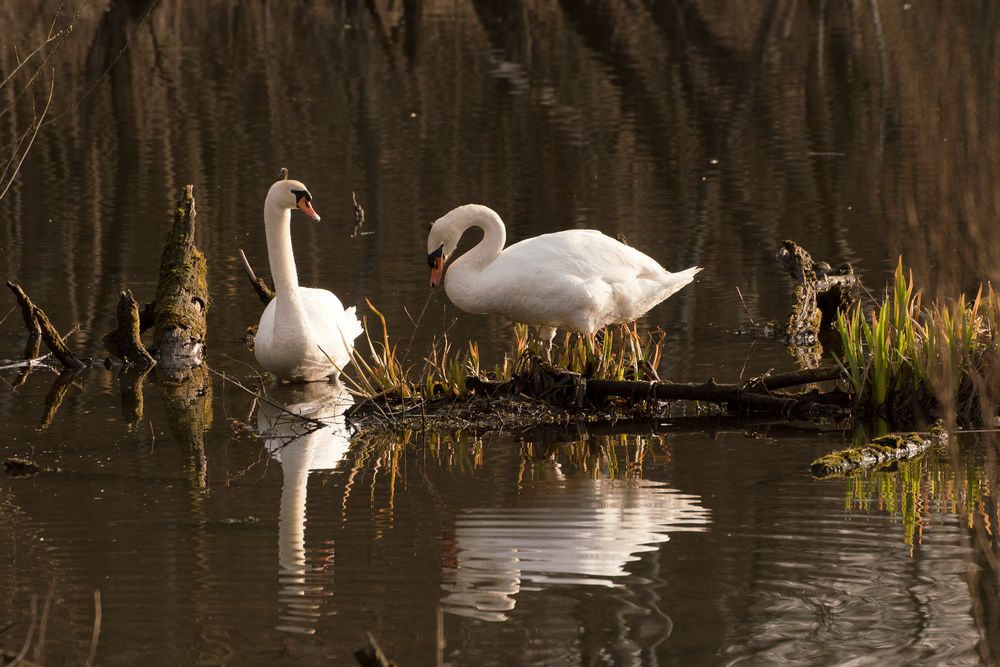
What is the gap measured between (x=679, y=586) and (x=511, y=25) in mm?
35188

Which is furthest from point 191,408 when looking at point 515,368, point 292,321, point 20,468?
point 515,368

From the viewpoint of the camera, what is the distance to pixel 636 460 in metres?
7.95

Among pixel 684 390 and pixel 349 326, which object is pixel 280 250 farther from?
pixel 684 390

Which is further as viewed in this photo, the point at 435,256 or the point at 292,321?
the point at 292,321

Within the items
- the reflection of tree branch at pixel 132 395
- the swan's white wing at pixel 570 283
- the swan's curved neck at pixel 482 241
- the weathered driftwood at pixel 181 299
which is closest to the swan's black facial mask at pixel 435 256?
the swan's curved neck at pixel 482 241

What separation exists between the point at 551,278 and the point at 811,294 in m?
3.11

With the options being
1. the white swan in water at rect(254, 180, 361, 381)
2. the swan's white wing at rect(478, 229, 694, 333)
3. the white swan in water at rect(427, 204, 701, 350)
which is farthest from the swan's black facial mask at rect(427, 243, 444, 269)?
the white swan in water at rect(254, 180, 361, 381)

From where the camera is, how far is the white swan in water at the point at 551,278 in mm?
8617

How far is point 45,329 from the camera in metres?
10.4

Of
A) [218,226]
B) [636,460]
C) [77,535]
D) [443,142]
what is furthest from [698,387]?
[443,142]

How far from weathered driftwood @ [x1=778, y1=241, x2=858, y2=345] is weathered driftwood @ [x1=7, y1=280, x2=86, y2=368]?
4.77 m

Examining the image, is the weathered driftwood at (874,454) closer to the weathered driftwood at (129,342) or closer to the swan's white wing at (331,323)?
the swan's white wing at (331,323)

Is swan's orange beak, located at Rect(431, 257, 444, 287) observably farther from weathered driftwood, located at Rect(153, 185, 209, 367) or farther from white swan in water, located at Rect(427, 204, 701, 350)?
weathered driftwood, located at Rect(153, 185, 209, 367)

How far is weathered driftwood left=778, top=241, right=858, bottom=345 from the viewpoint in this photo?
36.3 ft
